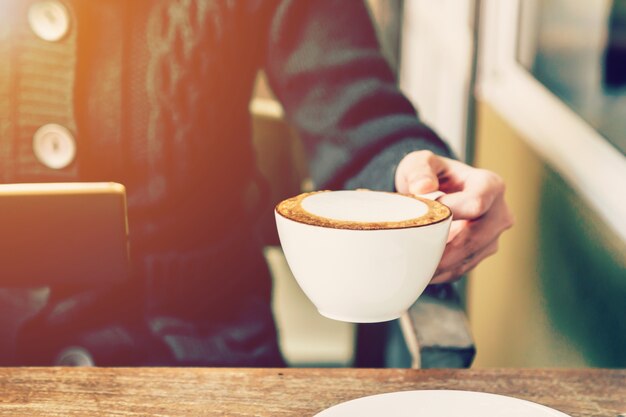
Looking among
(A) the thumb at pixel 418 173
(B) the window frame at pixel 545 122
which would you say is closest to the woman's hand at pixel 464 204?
(A) the thumb at pixel 418 173

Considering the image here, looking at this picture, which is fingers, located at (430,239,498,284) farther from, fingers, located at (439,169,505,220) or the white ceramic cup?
the white ceramic cup

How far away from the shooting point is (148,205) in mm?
753

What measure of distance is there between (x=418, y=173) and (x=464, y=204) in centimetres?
3

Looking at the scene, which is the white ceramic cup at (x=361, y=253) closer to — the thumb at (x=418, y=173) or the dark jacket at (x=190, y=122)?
the thumb at (x=418, y=173)

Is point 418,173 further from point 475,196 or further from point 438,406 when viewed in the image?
point 438,406

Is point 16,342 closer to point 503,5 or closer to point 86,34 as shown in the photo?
point 86,34

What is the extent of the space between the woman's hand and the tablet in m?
0.19

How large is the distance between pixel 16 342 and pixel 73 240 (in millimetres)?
235

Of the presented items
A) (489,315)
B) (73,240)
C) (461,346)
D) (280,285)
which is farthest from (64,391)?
(280,285)

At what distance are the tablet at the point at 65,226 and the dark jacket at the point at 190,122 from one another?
102 mm

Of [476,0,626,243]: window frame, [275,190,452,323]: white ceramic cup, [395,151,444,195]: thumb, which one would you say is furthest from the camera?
[476,0,626,243]: window frame

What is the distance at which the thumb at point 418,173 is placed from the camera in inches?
17.9

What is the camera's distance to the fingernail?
1.48 feet

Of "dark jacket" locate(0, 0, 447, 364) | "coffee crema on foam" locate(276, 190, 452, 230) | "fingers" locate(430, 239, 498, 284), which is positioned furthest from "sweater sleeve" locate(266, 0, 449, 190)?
"coffee crema on foam" locate(276, 190, 452, 230)
